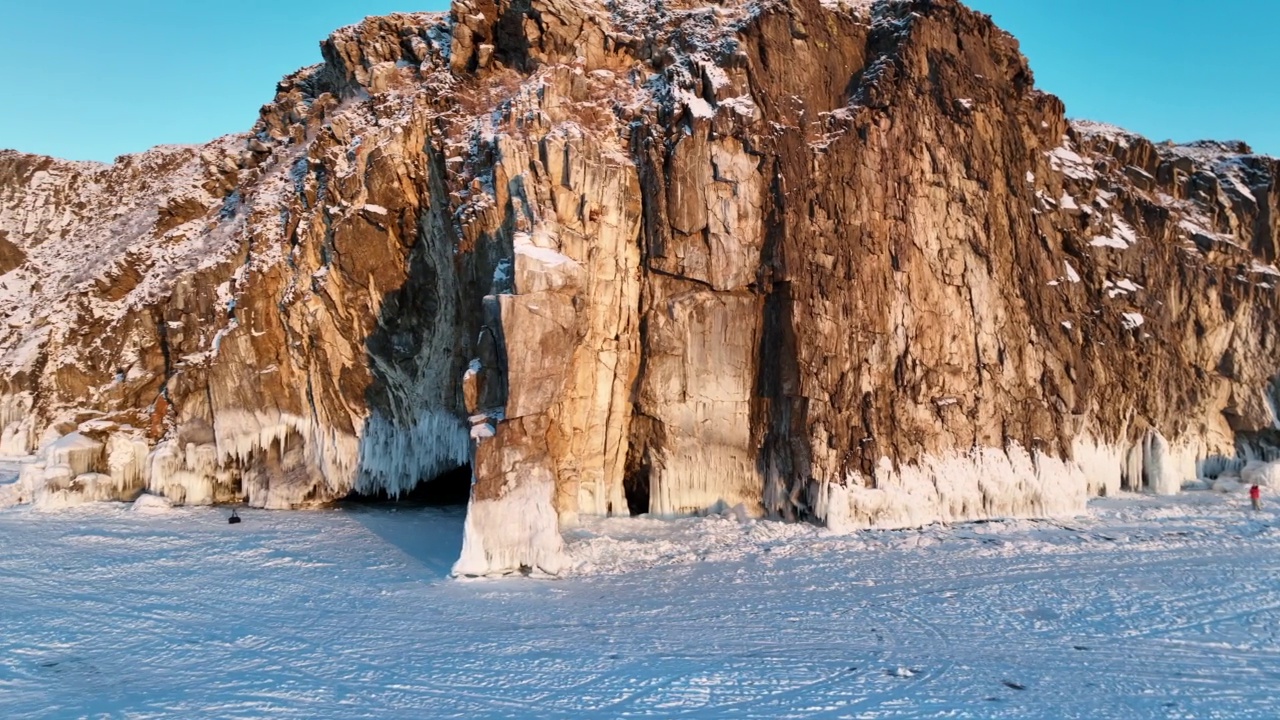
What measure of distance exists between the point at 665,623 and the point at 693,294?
412 inches

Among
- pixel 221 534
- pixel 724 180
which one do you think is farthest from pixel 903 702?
pixel 221 534

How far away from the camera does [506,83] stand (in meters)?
22.8

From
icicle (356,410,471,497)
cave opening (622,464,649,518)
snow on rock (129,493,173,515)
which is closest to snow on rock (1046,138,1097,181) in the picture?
cave opening (622,464,649,518)

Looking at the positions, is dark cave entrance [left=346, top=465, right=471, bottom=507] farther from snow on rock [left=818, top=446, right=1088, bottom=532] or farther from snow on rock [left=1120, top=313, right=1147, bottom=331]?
snow on rock [left=1120, top=313, right=1147, bottom=331]

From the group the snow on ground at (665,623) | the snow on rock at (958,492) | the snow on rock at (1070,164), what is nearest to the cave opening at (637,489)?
the snow on ground at (665,623)

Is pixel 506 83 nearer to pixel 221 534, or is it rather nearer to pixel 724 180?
pixel 724 180

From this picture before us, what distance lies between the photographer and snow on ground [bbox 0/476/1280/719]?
8328 mm

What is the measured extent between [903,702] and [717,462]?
11.2m

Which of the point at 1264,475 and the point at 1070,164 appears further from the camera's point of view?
the point at 1070,164

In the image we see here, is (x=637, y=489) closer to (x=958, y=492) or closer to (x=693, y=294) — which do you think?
(x=693, y=294)

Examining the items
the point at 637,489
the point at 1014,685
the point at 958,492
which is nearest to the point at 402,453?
the point at 637,489

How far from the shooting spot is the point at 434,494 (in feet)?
75.0

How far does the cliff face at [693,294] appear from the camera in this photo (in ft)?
61.0

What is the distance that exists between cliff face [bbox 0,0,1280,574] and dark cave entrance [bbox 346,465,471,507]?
32.4 inches
